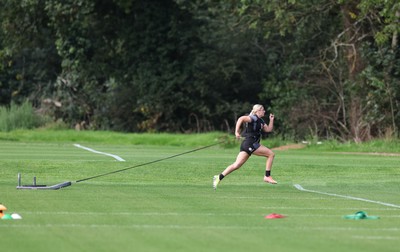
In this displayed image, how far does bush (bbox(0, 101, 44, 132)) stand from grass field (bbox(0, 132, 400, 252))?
1803cm

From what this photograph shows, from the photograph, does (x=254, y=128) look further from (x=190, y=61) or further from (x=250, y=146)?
(x=190, y=61)

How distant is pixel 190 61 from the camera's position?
53.1 m

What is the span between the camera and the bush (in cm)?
4834

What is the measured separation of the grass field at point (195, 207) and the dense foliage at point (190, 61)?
1558 cm

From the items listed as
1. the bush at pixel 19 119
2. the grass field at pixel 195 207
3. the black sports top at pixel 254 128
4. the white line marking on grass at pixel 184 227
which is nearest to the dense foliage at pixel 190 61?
the bush at pixel 19 119

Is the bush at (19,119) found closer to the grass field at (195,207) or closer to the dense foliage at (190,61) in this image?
the dense foliage at (190,61)

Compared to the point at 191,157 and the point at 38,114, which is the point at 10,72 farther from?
the point at 191,157

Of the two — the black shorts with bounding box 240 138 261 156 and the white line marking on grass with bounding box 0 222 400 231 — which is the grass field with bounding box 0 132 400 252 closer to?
the white line marking on grass with bounding box 0 222 400 231

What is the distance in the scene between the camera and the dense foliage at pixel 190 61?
45312 millimetres

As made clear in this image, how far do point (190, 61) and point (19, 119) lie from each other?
29.3 feet

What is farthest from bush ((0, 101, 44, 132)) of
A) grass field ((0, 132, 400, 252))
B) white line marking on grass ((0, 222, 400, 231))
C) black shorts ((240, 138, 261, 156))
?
white line marking on grass ((0, 222, 400, 231))

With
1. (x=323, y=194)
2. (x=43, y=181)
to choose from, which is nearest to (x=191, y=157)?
(x=43, y=181)

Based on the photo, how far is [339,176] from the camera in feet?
84.0

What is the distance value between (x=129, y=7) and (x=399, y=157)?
71.7 feet
